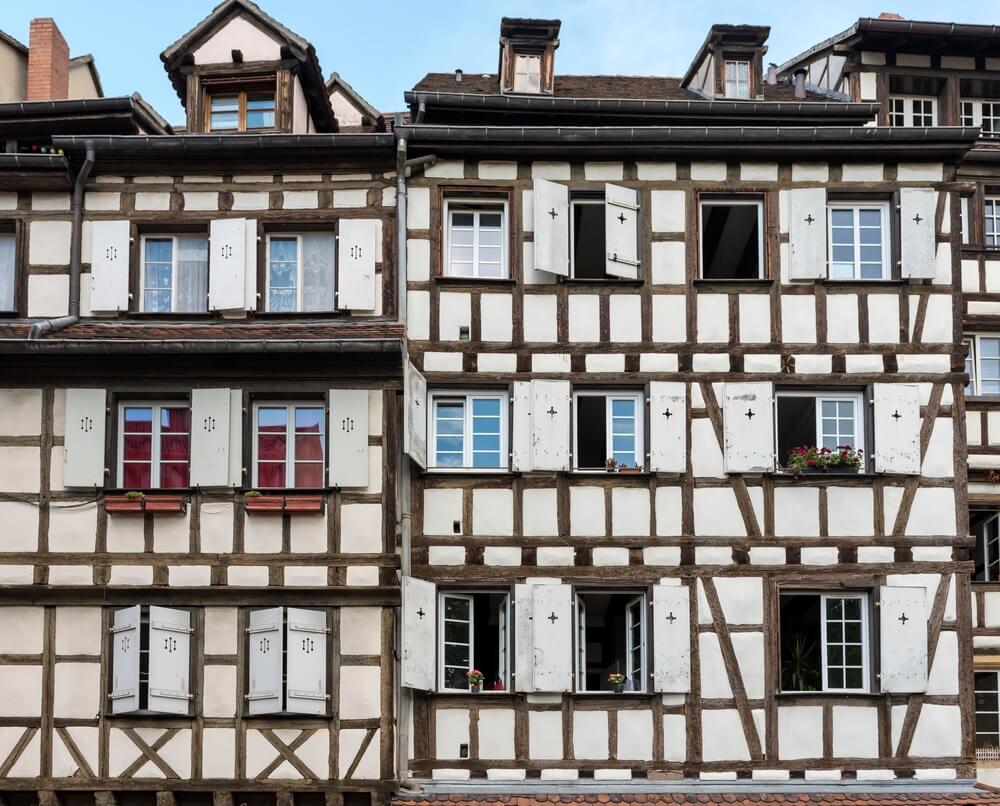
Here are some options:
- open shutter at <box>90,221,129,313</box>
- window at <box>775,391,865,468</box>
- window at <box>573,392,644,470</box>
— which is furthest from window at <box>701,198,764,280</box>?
open shutter at <box>90,221,129,313</box>

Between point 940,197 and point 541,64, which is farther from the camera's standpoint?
point 541,64

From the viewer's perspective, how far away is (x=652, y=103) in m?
22.3

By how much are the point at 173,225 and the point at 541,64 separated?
5.85 meters

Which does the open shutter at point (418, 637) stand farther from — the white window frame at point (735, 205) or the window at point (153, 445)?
the white window frame at point (735, 205)

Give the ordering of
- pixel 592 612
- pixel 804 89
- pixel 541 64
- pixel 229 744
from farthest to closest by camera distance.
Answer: pixel 804 89, pixel 541 64, pixel 592 612, pixel 229 744

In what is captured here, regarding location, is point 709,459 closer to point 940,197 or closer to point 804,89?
point 940,197

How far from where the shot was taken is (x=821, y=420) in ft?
69.6

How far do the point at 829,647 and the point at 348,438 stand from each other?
253 inches

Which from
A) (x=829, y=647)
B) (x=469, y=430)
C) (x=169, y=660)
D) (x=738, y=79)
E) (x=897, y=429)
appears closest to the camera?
(x=169, y=660)

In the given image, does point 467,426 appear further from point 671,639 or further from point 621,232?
Answer: point 671,639

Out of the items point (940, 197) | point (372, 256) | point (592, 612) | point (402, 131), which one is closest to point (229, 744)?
point (592, 612)

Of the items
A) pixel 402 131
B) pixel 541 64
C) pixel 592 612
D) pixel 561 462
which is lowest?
pixel 592 612

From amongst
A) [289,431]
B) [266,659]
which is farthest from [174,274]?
[266,659]

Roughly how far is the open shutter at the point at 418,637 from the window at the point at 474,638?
0.41 metres
